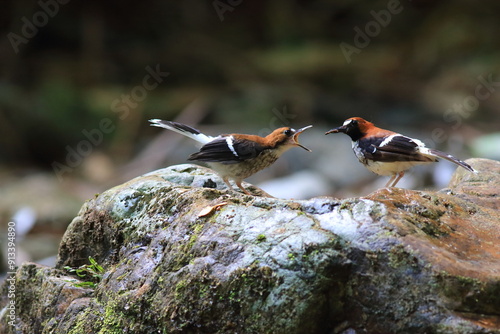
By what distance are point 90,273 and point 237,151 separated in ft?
5.52

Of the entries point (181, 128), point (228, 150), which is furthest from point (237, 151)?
point (181, 128)

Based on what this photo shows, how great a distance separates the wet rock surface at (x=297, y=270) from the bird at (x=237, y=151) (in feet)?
3.44

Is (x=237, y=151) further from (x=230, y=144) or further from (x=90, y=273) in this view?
(x=90, y=273)

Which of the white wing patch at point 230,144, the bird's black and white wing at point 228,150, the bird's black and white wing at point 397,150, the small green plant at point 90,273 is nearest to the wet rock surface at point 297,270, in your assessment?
the small green plant at point 90,273

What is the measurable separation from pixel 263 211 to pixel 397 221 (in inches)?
32.1

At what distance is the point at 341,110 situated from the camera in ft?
53.5

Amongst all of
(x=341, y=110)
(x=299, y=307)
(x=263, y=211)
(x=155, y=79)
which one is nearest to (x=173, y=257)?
(x=263, y=211)

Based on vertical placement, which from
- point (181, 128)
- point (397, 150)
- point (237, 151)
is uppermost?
point (181, 128)

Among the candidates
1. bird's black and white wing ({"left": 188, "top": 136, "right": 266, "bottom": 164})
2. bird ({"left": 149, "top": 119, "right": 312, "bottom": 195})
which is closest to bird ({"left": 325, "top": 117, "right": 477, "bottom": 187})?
bird ({"left": 149, "top": 119, "right": 312, "bottom": 195})

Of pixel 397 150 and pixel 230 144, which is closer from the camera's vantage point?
pixel 397 150

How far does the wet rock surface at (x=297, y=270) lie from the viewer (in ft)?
11.1

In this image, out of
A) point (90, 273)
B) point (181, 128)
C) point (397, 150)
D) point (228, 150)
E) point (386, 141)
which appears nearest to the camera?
point (90, 273)

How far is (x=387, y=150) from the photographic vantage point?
5.41m

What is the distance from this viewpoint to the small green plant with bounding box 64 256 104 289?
4.61m
